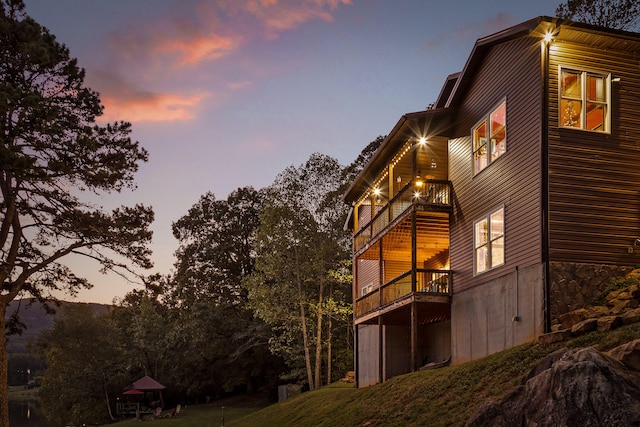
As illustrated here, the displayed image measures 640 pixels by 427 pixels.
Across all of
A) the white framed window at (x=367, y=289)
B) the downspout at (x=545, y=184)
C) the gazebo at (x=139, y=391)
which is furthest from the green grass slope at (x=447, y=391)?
the gazebo at (x=139, y=391)

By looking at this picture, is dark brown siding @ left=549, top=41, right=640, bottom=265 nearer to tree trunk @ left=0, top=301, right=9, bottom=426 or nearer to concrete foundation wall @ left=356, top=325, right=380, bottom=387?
concrete foundation wall @ left=356, top=325, right=380, bottom=387

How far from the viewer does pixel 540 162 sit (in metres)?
15.5

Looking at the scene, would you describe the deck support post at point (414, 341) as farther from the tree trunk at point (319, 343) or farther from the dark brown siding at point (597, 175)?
the tree trunk at point (319, 343)

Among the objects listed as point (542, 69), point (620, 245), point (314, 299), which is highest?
Answer: point (542, 69)

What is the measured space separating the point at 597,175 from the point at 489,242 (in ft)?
11.0

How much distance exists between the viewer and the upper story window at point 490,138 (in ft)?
58.3

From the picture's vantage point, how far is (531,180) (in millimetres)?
15891

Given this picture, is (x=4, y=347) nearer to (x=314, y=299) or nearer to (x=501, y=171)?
(x=501, y=171)

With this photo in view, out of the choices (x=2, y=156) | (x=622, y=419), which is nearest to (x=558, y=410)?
(x=622, y=419)

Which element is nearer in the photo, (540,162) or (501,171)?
(540,162)

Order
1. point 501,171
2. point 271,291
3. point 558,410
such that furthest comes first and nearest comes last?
point 271,291 < point 501,171 < point 558,410

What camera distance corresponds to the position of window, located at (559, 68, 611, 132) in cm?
1595

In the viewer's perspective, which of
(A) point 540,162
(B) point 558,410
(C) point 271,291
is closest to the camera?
(B) point 558,410

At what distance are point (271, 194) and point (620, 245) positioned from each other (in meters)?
25.9
